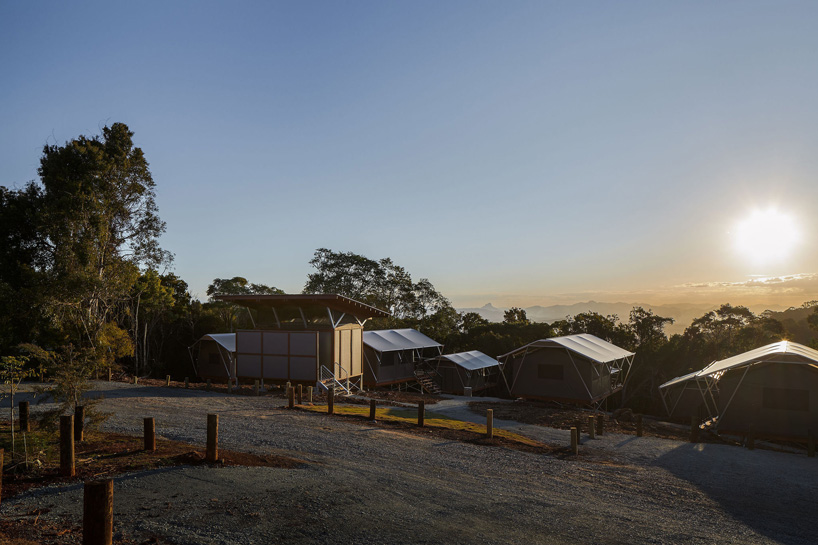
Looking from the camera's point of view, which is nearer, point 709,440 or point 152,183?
point 709,440

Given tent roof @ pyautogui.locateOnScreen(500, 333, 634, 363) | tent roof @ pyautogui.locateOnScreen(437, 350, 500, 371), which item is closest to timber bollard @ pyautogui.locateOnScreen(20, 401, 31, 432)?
tent roof @ pyautogui.locateOnScreen(500, 333, 634, 363)

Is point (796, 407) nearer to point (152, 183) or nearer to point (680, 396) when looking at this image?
point (680, 396)

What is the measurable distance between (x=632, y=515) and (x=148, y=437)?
1025 centimetres

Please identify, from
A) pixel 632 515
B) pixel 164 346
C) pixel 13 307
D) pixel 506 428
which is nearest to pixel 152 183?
pixel 13 307

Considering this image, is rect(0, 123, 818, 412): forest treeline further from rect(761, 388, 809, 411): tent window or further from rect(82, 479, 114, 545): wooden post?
rect(761, 388, 809, 411): tent window

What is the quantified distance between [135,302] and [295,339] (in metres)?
19.0

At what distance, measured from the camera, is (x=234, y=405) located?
21.1 metres

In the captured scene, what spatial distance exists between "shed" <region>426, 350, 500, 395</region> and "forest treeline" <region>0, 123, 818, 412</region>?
5.70 meters

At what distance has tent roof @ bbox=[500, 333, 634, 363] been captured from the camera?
31623 mm

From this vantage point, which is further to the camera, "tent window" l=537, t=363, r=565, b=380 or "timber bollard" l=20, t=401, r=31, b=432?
"tent window" l=537, t=363, r=565, b=380

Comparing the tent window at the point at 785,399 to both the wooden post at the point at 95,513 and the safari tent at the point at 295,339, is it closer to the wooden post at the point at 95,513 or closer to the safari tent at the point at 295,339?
the safari tent at the point at 295,339

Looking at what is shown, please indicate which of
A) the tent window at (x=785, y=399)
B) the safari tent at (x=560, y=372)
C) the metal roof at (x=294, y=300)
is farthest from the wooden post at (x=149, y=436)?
the safari tent at (x=560, y=372)

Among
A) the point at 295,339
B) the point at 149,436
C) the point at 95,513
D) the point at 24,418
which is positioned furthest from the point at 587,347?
the point at 95,513

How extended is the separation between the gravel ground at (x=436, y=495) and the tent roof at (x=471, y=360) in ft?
60.6
